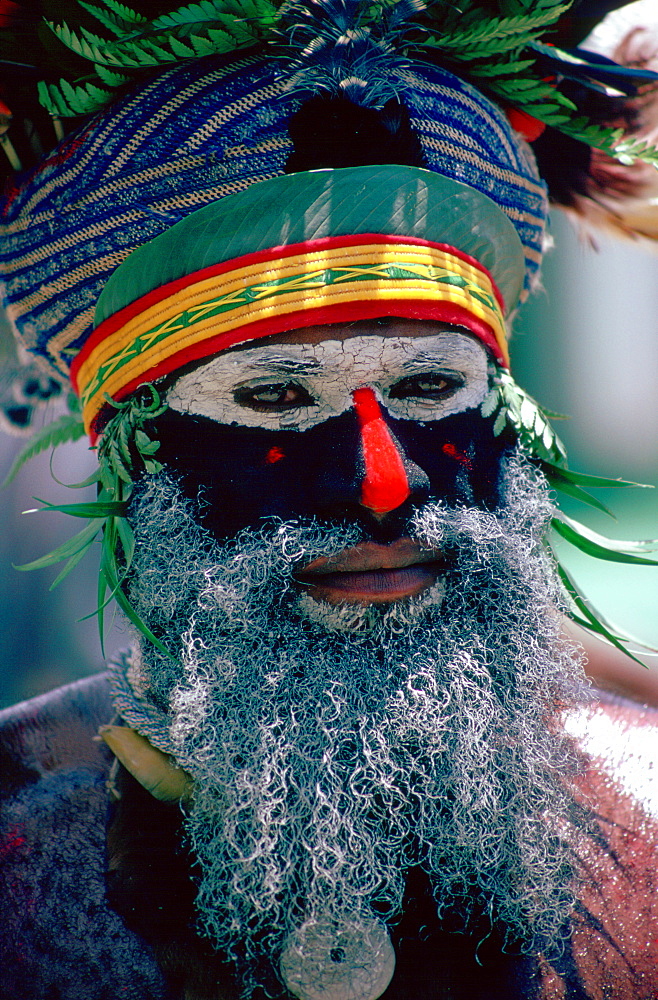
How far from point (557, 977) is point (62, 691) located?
5.96 ft

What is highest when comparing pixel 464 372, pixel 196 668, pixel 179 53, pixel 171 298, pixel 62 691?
pixel 179 53

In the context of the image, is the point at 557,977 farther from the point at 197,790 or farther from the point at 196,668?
the point at 196,668

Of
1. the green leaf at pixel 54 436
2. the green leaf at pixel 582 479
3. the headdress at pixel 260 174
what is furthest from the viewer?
the green leaf at pixel 54 436

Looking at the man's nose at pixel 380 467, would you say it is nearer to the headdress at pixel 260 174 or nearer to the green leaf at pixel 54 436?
the headdress at pixel 260 174

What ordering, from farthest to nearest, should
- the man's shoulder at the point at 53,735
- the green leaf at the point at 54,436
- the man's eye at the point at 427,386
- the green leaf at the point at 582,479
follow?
the green leaf at the point at 54,436, the man's shoulder at the point at 53,735, the green leaf at the point at 582,479, the man's eye at the point at 427,386

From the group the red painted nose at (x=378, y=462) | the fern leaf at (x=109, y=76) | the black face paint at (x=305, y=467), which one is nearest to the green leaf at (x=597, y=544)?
the black face paint at (x=305, y=467)

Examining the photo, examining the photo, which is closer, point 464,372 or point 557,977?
point 557,977

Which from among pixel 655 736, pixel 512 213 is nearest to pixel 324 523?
pixel 512 213

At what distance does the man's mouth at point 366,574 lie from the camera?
162cm

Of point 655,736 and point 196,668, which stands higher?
point 196,668

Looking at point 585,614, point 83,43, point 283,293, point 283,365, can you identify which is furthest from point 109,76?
point 585,614

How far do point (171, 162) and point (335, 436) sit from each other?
71cm

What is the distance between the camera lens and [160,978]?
1545mm

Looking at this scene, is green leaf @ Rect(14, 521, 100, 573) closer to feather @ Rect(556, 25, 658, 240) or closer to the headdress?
the headdress
